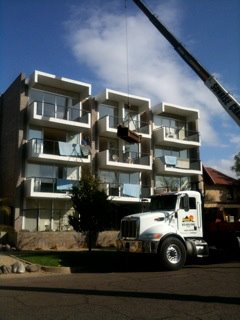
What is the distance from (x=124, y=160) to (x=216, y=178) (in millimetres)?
14709

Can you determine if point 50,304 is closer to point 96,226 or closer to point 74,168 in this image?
point 96,226

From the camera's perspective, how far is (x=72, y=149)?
32.7m

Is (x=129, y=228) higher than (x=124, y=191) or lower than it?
lower

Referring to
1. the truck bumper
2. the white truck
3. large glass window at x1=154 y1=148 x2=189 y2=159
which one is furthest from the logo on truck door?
large glass window at x1=154 y1=148 x2=189 y2=159

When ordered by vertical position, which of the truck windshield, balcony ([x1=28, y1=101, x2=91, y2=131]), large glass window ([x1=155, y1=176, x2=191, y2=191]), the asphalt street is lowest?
the asphalt street

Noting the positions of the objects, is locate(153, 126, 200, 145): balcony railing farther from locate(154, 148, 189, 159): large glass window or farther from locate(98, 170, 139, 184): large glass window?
locate(98, 170, 139, 184): large glass window

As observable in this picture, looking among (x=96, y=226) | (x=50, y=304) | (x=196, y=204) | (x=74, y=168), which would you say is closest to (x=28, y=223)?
(x=74, y=168)

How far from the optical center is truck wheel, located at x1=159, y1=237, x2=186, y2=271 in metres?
14.8

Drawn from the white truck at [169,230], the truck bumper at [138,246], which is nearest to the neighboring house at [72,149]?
the white truck at [169,230]

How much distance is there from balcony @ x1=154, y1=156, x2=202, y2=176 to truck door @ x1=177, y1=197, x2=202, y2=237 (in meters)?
20.8

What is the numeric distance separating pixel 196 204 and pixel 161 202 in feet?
4.62

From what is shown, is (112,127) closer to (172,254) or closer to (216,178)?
(216,178)

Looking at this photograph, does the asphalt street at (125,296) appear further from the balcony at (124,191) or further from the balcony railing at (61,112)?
the balcony at (124,191)

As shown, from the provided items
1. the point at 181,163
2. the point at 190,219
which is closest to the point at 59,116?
the point at 181,163
